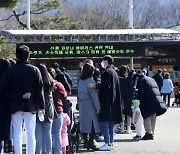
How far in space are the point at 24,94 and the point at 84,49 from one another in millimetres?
25674

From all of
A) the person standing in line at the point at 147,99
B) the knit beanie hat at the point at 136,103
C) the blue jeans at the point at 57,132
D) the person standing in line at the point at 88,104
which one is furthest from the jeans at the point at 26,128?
the knit beanie hat at the point at 136,103

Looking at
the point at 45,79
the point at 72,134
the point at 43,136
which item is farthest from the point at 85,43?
the point at 45,79

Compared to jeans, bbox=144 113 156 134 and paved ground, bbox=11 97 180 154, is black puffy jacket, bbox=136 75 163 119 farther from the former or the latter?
paved ground, bbox=11 97 180 154

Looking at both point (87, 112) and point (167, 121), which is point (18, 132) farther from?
point (167, 121)

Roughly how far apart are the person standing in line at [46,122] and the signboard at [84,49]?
24.1m

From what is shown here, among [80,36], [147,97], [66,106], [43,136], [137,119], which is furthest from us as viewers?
[80,36]

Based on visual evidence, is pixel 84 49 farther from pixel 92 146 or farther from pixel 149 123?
pixel 92 146

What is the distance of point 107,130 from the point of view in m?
11.9

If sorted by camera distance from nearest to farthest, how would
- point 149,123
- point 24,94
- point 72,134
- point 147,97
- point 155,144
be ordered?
1. point 24,94
2. point 72,134
3. point 155,144
4. point 147,97
5. point 149,123

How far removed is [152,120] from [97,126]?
2794mm

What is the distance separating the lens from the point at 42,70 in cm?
984

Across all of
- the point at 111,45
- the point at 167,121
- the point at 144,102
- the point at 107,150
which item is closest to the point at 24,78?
the point at 107,150

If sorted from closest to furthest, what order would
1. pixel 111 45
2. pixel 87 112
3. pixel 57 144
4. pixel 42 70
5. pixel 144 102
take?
pixel 42 70 < pixel 57 144 < pixel 87 112 < pixel 144 102 < pixel 111 45

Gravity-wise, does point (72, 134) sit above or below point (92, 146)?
above
